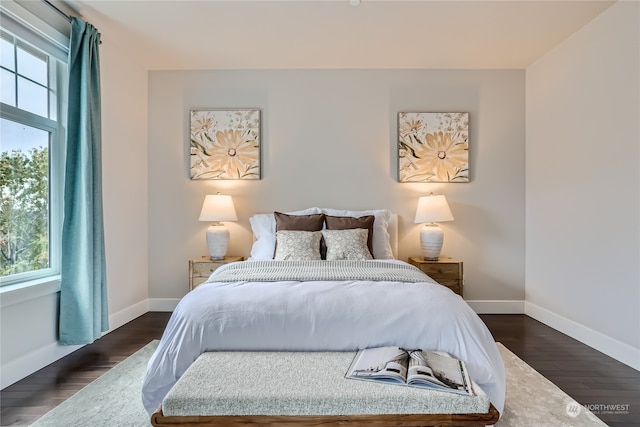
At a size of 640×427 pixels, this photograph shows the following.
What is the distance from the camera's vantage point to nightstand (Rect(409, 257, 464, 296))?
3607 millimetres

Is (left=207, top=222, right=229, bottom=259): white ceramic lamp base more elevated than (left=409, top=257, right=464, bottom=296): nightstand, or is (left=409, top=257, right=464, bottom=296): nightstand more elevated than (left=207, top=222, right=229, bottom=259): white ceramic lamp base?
(left=207, top=222, right=229, bottom=259): white ceramic lamp base

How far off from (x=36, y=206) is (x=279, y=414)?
7.88 ft

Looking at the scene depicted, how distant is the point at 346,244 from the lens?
10.5 feet

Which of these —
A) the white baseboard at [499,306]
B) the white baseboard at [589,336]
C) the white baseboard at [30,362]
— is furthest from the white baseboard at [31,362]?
the white baseboard at [589,336]

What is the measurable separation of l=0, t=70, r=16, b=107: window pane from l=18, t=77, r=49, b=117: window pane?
45 mm

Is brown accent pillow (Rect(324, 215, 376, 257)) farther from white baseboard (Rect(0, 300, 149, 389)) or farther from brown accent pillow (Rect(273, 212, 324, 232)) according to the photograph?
white baseboard (Rect(0, 300, 149, 389))

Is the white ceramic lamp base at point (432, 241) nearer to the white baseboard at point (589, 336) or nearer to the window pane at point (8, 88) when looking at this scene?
the white baseboard at point (589, 336)

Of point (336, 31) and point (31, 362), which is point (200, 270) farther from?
point (336, 31)

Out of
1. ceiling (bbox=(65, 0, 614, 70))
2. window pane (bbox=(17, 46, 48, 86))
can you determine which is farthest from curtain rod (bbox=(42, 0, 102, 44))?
window pane (bbox=(17, 46, 48, 86))

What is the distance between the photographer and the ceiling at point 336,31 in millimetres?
2834

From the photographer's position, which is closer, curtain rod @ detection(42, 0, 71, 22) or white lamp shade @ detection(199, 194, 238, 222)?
curtain rod @ detection(42, 0, 71, 22)

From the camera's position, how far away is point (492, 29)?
10.4 feet

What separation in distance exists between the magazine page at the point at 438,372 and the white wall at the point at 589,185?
6.18 feet

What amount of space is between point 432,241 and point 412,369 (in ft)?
7.65
